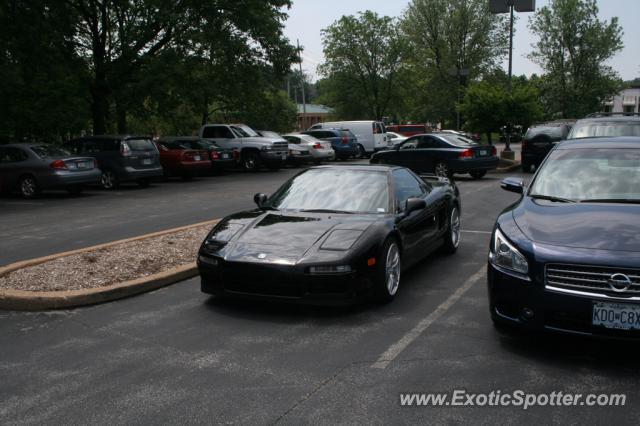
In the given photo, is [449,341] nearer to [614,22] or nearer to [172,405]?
[172,405]

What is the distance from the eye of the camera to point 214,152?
2366cm

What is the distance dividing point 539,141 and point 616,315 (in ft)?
57.6

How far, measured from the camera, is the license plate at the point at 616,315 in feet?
13.8

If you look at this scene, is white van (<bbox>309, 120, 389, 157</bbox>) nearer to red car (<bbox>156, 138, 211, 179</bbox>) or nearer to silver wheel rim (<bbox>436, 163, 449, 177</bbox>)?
red car (<bbox>156, 138, 211, 179</bbox>)

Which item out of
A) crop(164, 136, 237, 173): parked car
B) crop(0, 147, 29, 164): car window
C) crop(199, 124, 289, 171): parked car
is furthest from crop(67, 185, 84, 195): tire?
crop(199, 124, 289, 171): parked car

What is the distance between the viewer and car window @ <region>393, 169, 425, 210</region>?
709cm

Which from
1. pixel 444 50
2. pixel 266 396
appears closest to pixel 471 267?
pixel 266 396

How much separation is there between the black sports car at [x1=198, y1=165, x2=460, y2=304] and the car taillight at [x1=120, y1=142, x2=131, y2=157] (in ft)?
41.6

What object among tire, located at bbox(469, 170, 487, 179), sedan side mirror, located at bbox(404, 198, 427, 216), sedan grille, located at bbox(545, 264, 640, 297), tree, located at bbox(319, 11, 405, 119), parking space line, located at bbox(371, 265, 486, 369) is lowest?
tire, located at bbox(469, 170, 487, 179)

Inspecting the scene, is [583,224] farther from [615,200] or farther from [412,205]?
[412,205]

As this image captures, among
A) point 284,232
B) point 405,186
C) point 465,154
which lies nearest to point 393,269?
point 284,232

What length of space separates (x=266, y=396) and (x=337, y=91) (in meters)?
63.2

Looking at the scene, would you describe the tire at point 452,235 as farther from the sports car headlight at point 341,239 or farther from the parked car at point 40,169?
the parked car at point 40,169

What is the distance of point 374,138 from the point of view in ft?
116
